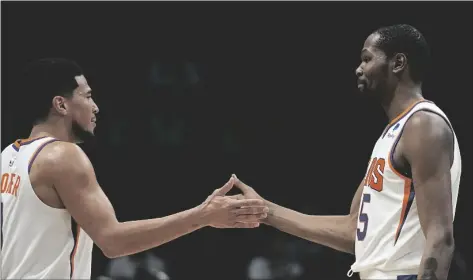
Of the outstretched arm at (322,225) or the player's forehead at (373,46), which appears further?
the outstretched arm at (322,225)

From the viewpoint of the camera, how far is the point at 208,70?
7484 mm

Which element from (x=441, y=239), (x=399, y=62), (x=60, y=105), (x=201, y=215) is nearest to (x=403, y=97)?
(x=399, y=62)

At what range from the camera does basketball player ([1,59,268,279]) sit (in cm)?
346

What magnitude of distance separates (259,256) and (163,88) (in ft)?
6.25

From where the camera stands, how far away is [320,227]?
410 cm

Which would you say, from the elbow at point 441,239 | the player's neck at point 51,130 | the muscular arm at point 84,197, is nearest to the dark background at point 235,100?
the player's neck at point 51,130

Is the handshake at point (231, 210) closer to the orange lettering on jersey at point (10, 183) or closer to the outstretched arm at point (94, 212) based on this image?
the outstretched arm at point (94, 212)

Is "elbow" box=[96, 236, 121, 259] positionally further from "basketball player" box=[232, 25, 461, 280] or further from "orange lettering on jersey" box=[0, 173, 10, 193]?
"basketball player" box=[232, 25, 461, 280]

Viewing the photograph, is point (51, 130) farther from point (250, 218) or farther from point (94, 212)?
point (250, 218)

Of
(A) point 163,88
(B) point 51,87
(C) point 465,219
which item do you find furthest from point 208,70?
(B) point 51,87

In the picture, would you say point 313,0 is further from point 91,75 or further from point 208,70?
point 91,75

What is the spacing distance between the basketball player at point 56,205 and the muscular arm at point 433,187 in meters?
1.20

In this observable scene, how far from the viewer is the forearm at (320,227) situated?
4008 mm

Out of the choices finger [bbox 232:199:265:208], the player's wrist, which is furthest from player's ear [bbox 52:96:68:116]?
finger [bbox 232:199:265:208]
